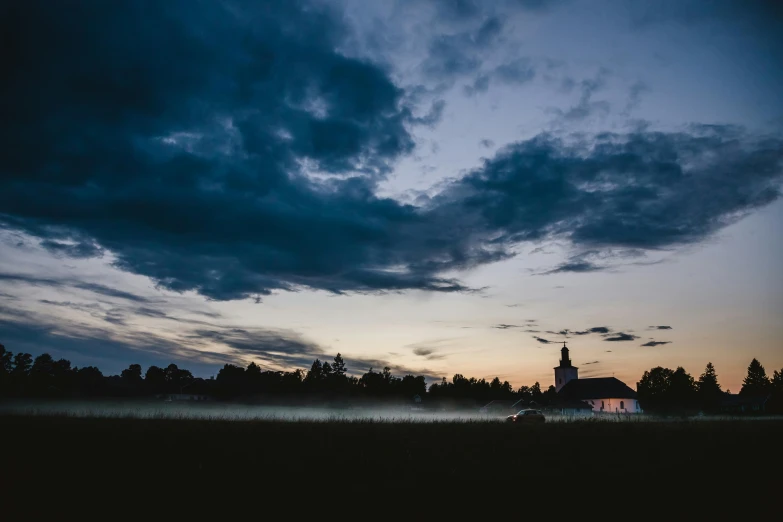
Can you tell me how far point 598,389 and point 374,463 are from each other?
412 feet

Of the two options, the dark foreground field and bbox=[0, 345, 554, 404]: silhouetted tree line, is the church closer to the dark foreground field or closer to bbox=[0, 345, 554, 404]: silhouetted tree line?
bbox=[0, 345, 554, 404]: silhouetted tree line

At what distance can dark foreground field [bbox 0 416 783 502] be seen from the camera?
13.1 m

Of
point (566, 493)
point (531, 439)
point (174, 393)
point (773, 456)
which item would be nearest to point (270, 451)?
point (566, 493)

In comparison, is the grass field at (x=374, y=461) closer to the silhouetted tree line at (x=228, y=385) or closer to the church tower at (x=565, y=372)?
the silhouetted tree line at (x=228, y=385)

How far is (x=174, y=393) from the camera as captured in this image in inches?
5477

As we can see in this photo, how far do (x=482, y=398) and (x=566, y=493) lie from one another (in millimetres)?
144798

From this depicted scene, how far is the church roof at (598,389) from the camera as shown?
123250mm

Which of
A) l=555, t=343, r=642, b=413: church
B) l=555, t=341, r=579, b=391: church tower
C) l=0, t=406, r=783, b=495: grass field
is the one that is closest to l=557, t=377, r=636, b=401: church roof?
l=555, t=343, r=642, b=413: church

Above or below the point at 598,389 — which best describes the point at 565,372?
above

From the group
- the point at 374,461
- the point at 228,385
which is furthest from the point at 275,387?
the point at 374,461

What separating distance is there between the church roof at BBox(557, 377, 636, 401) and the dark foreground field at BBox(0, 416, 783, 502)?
10705cm

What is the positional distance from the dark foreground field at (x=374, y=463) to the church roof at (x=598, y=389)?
10705 centimetres

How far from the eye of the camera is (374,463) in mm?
16141

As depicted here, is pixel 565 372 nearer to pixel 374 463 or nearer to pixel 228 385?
pixel 228 385
